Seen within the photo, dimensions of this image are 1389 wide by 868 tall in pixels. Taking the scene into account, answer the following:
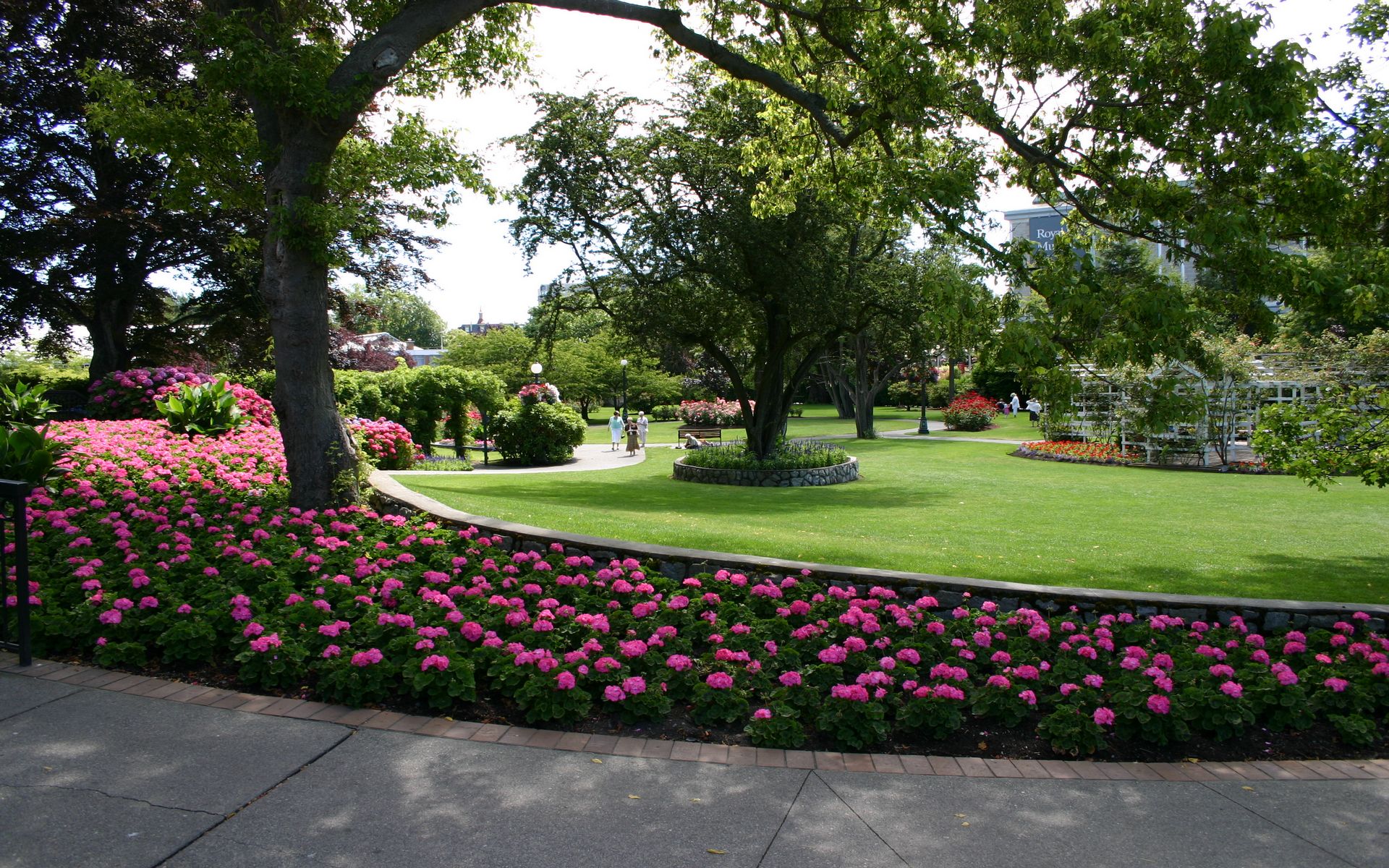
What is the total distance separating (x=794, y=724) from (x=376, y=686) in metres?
2.01

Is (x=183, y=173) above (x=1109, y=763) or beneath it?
above

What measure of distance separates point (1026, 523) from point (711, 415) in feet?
90.3

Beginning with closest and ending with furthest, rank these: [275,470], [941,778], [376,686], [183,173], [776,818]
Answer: [776,818], [941,778], [376,686], [183,173], [275,470]

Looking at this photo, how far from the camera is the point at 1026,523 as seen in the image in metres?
10.6

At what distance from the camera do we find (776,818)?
10.8ft

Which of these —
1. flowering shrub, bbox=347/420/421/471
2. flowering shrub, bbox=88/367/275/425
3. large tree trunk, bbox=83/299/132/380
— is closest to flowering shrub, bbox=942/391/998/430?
flowering shrub, bbox=347/420/421/471

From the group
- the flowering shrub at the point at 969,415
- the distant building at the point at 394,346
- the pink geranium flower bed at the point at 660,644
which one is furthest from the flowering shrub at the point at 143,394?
the flowering shrub at the point at 969,415

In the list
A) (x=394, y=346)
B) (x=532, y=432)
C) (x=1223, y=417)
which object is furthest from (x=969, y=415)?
(x=394, y=346)

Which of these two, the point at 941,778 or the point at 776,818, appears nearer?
the point at 776,818

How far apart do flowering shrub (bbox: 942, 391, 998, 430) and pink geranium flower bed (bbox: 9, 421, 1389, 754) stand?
105ft

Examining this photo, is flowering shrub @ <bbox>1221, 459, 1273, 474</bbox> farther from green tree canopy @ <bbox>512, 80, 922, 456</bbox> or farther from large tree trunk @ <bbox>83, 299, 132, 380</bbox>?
large tree trunk @ <bbox>83, 299, 132, 380</bbox>

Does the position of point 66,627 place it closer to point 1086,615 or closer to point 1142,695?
point 1142,695

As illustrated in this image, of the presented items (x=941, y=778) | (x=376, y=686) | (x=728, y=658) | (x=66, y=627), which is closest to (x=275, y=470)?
(x=66, y=627)

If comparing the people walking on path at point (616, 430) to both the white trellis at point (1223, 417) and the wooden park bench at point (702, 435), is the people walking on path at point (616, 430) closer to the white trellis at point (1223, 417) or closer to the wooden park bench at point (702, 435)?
the wooden park bench at point (702, 435)
